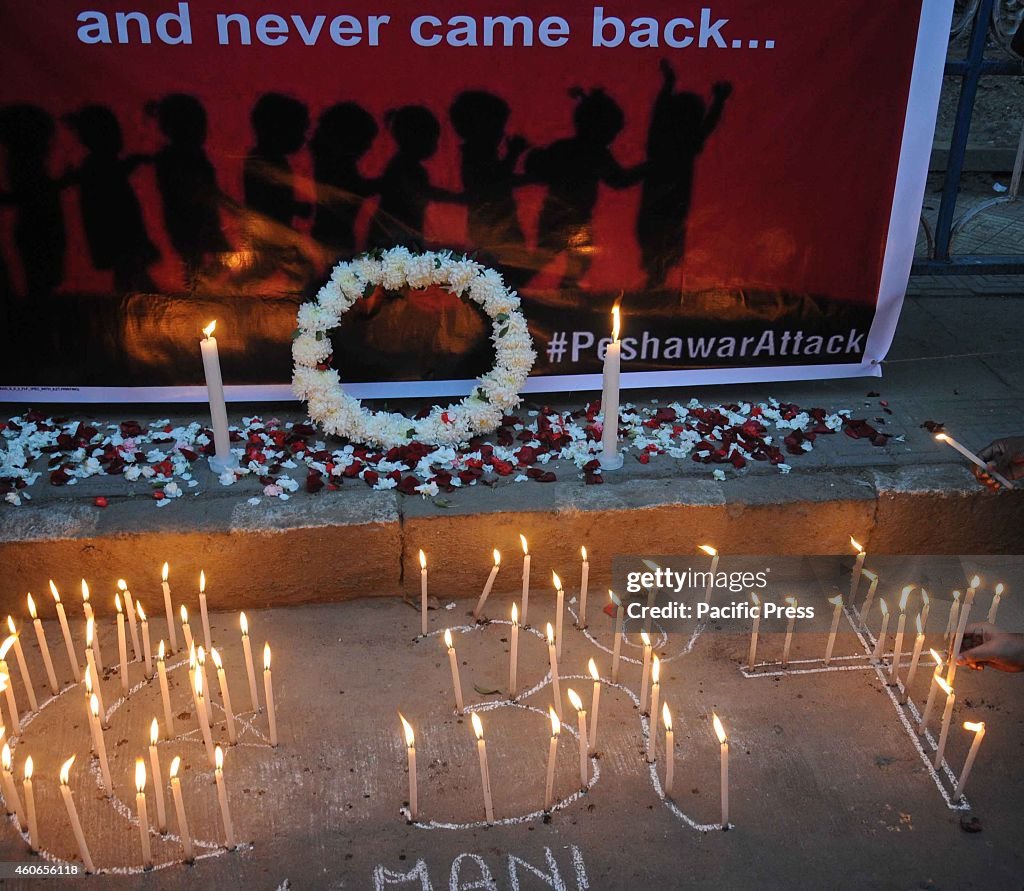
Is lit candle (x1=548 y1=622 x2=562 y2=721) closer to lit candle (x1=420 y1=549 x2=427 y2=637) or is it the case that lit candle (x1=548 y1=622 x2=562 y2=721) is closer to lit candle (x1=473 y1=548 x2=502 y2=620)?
lit candle (x1=473 y1=548 x2=502 y2=620)

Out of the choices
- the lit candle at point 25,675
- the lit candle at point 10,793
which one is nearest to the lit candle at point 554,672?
the lit candle at point 10,793

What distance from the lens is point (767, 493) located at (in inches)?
184

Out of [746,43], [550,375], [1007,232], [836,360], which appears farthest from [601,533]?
[1007,232]

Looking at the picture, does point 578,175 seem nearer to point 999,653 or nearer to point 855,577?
point 855,577

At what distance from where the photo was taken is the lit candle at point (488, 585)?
432 cm

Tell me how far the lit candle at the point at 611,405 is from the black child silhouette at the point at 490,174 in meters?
0.83

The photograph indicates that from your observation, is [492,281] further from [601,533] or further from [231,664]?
[231,664]

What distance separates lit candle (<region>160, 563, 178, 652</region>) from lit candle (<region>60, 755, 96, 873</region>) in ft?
3.28

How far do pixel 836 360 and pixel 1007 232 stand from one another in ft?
7.76

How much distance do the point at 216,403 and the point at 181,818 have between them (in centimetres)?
216

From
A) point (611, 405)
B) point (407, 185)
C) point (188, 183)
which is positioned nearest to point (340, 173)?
point (407, 185)

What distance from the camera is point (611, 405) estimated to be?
4.81m

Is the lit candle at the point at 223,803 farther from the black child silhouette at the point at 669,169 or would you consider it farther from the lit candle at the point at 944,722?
the black child silhouette at the point at 669,169

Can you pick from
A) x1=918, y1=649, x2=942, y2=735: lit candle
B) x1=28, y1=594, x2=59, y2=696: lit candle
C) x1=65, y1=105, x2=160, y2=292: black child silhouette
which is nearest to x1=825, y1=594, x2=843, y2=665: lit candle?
x1=918, y1=649, x2=942, y2=735: lit candle
